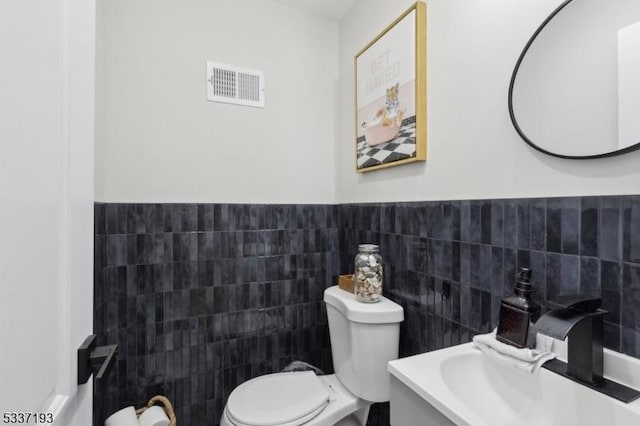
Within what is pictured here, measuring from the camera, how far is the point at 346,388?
4.75 feet

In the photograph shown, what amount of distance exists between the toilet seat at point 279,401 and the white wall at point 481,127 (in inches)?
37.9

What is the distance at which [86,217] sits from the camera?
597 millimetres

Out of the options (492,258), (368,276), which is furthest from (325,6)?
(492,258)

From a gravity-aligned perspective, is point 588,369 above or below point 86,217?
below

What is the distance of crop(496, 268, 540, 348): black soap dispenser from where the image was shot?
835mm

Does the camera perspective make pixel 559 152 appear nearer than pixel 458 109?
Yes

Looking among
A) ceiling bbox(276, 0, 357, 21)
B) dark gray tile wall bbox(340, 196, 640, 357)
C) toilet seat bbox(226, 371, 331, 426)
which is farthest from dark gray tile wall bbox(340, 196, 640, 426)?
ceiling bbox(276, 0, 357, 21)

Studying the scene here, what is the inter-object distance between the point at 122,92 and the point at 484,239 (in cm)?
171

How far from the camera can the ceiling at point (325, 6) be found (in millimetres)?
1809

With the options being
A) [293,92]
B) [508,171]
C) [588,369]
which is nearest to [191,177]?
[293,92]

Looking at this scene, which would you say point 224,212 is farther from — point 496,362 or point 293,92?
point 496,362

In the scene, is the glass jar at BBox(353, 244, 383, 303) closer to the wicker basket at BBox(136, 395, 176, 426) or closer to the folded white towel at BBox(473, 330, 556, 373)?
the folded white towel at BBox(473, 330, 556, 373)

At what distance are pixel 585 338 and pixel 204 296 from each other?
60.3 inches

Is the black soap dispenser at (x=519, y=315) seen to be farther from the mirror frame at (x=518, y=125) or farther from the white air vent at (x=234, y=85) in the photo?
the white air vent at (x=234, y=85)
